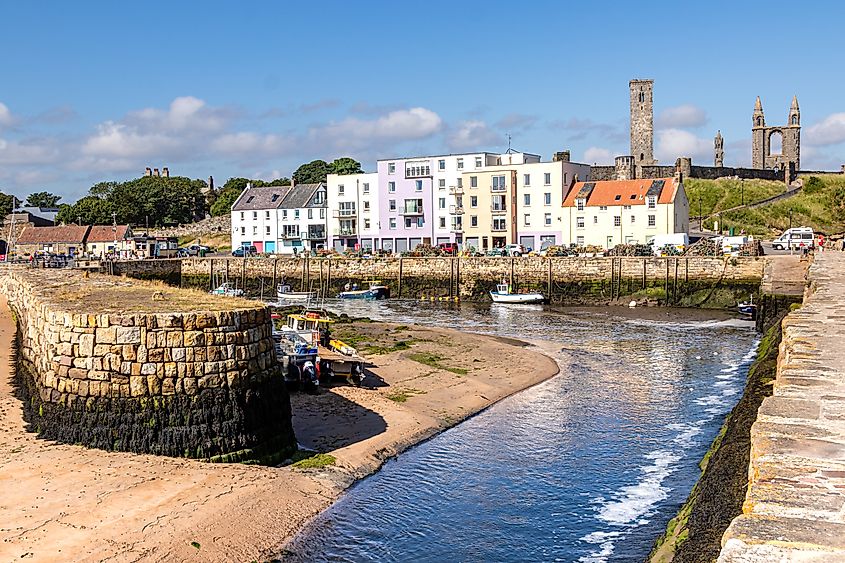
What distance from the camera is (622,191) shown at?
7131cm

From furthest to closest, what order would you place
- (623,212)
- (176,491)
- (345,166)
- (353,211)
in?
1. (345,166)
2. (353,211)
3. (623,212)
4. (176,491)

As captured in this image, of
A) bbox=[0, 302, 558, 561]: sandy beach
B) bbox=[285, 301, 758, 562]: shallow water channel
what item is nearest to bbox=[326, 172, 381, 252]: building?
bbox=[285, 301, 758, 562]: shallow water channel

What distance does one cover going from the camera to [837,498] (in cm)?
637

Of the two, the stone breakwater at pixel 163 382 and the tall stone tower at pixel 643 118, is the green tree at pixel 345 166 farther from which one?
the stone breakwater at pixel 163 382

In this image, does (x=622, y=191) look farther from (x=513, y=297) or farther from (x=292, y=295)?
(x=292, y=295)

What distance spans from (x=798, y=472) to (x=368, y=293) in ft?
182

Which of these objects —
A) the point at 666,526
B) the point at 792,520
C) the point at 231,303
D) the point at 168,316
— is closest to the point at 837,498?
the point at 792,520

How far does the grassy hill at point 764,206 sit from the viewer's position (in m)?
84.6

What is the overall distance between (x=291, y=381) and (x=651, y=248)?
147 feet

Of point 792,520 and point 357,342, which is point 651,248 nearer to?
point 357,342

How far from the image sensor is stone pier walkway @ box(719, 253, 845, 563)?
5.52 metres

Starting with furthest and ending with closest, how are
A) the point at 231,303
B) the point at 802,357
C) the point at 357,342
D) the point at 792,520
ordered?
the point at 357,342 < the point at 231,303 < the point at 802,357 < the point at 792,520

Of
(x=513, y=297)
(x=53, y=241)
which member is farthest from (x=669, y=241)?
(x=53, y=241)

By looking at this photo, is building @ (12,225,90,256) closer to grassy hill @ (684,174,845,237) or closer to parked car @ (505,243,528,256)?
parked car @ (505,243,528,256)
